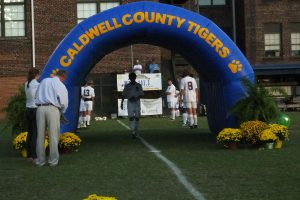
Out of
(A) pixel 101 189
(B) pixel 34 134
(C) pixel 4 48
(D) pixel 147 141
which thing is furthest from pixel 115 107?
(A) pixel 101 189

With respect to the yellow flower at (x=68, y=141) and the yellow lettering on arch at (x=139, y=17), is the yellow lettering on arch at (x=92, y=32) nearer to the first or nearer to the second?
the yellow lettering on arch at (x=139, y=17)

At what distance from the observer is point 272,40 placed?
46.0m

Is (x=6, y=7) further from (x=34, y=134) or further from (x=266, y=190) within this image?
(x=266, y=190)

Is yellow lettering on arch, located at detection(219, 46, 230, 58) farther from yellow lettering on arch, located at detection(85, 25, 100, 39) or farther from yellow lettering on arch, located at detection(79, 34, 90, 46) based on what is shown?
yellow lettering on arch, located at detection(79, 34, 90, 46)

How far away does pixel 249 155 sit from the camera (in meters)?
13.3

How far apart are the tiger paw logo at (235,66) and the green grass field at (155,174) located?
1.82 meters

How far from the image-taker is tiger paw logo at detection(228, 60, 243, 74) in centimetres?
1587

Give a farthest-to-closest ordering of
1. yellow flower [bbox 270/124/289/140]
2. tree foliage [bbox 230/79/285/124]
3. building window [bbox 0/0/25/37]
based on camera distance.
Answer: building window [bbox 0/0/25/37] < tree foliage [bbox 230/79/285/124] < yellow flower [bbox 270/124/289/140]

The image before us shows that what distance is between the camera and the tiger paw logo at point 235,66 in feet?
52.1

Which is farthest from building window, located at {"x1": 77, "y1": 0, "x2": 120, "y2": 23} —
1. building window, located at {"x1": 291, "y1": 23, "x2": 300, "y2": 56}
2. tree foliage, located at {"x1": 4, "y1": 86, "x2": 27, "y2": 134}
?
tree foliage, located at {"x1": 4, "y1": 86, "x2": 27, "y2": 134}

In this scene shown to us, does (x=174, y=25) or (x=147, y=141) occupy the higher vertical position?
(x=174, y=25)

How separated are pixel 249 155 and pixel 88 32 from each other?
16.4 ft

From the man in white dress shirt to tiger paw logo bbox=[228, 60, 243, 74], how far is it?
4.97 meters

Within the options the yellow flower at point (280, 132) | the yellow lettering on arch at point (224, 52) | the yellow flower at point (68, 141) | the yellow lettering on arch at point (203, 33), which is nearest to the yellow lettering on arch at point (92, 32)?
the yellow lettering on arch at point (203, 33)
